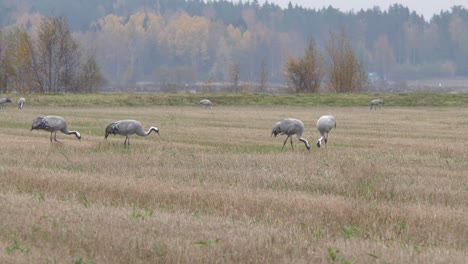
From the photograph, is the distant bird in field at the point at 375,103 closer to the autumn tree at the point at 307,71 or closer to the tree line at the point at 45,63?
the autumn tree at the point at 307,71

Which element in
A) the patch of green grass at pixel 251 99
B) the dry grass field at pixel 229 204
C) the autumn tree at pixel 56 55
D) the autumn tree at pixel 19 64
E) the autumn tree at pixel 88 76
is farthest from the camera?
the autumn tree at pixel 88 76

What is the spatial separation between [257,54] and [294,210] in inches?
7252

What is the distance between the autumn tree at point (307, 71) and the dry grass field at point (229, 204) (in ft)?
180

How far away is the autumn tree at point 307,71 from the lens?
75.7m

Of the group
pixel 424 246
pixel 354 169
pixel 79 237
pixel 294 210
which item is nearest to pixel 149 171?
pixel 354 169

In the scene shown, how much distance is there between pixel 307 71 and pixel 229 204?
65460 millimetres

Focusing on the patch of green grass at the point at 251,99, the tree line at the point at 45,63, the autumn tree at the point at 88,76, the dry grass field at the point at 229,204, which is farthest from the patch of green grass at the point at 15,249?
the autumn tree at the point at 88,76

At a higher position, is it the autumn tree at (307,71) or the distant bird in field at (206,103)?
the autumn tree at (307,71)

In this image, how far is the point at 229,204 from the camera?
1109cm

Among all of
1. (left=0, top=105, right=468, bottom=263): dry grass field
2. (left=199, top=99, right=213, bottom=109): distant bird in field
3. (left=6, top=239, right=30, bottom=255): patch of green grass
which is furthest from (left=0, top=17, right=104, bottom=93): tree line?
(left=6, top=239, right=30, bottom=255): patch of green grass

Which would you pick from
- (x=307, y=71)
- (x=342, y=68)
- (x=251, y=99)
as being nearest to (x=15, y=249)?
(x=251, y=99)

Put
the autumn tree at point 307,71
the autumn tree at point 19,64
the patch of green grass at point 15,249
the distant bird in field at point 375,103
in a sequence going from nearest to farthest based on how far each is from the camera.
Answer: the patch of green grass at point 15,249
the distant bird in field at point 375,103
the autumn tree at point 19,64
the autumn tree at point 307,71

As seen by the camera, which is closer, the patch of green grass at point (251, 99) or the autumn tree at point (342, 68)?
the patch of green grass at point (251, 99)

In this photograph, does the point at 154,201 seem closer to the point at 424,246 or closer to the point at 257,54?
the point at 424,246
